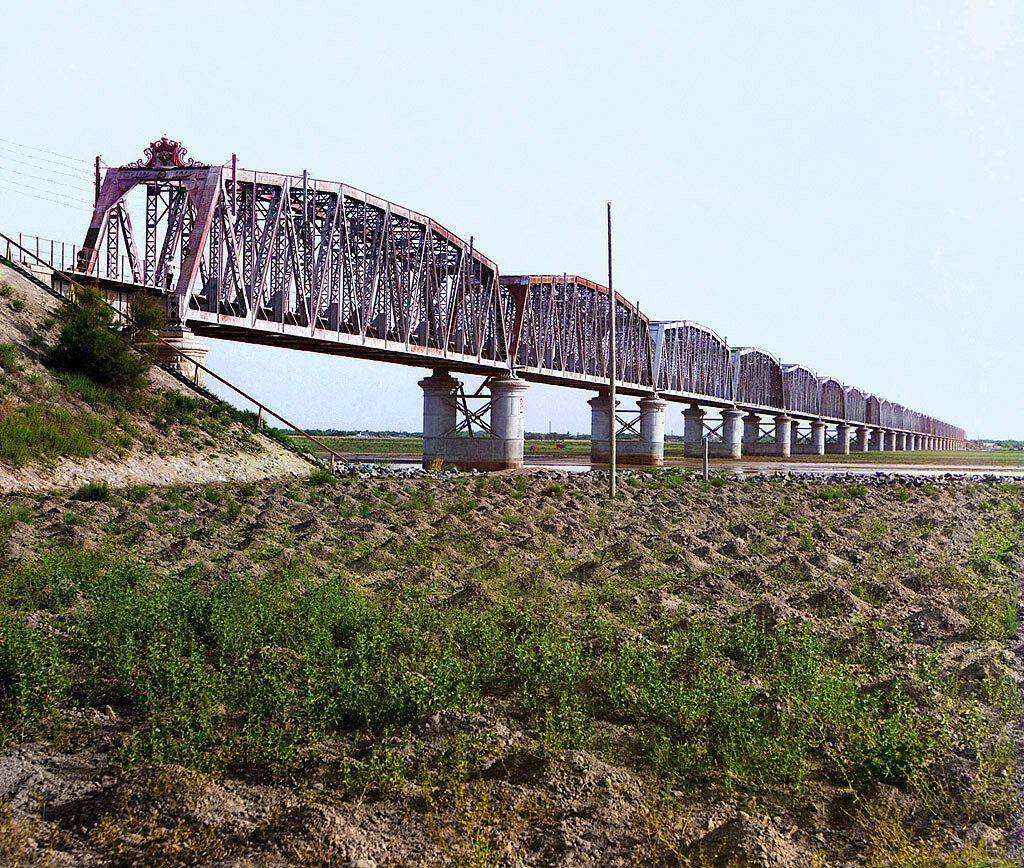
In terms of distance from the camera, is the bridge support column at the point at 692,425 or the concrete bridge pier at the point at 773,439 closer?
the bridge support column at the point at 692,425

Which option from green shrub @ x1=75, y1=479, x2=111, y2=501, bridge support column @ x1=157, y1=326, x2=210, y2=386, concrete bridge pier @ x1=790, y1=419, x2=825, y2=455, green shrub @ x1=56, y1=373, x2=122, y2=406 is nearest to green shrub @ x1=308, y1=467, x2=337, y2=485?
green shrub @ x1=56, y1=373, x2=122, y2=406

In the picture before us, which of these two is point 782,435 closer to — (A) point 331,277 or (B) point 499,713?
(A) point 331,277

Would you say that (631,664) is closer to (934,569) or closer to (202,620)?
(202,620)

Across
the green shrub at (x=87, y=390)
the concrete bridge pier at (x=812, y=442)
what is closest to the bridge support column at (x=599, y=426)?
the green shrub at (x=87, y=390)

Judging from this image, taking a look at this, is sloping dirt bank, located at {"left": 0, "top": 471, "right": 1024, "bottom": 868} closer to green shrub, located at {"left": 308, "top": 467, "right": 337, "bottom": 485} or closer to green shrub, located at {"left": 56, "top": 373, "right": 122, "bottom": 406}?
green shrub, located at {"left": 308, "top": 467, "right": 337, "bottom": 485}

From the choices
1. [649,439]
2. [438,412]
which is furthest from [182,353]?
[649,439]

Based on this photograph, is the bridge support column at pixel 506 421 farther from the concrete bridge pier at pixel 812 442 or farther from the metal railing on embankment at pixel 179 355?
the concrete bridge pier at pixel 812 442

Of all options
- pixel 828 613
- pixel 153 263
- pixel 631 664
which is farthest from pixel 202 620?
pixel 153 263

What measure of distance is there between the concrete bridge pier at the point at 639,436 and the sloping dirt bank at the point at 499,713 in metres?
59.6

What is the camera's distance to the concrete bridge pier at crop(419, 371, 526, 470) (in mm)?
53531

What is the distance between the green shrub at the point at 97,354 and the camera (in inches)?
1071

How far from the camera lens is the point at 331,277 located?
140ft

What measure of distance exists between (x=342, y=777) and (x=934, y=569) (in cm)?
1083

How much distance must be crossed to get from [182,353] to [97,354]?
5563 millimetres
